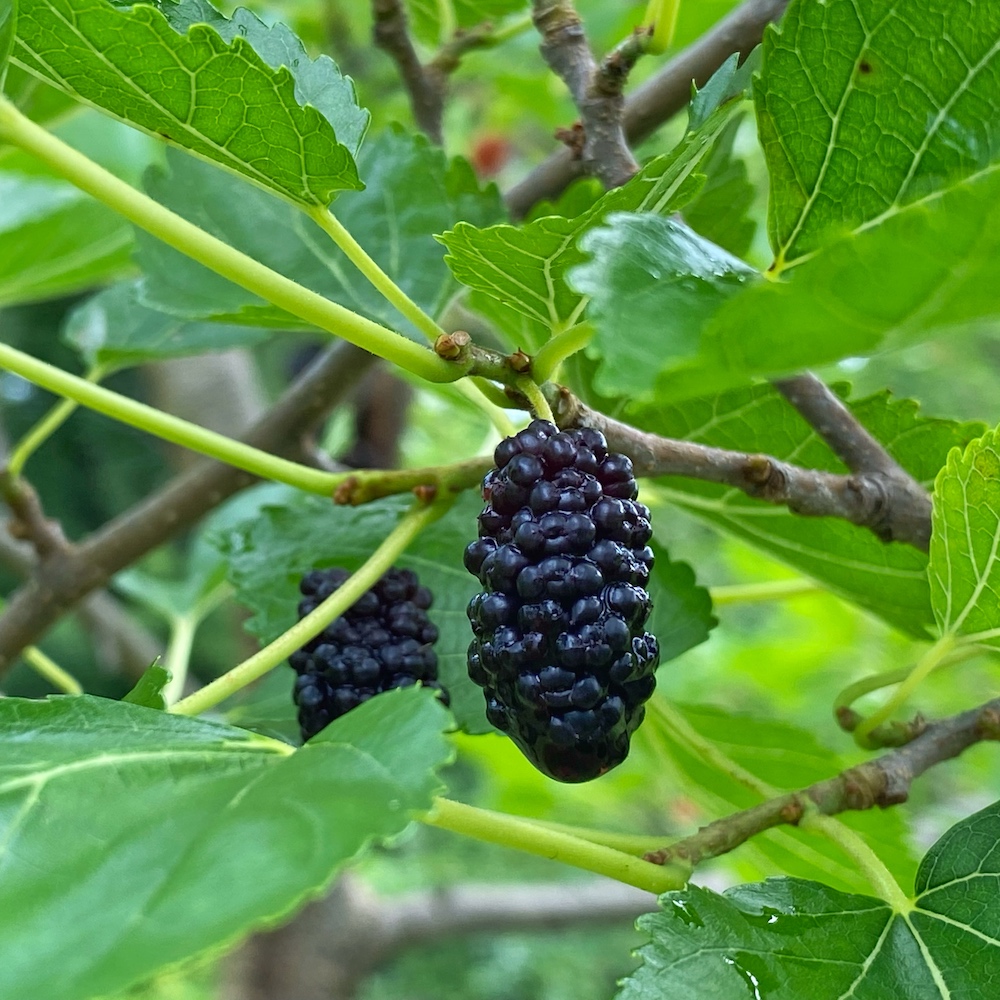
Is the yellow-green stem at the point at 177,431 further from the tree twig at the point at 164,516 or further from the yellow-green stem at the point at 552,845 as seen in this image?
the tree twig at the point at 164,516

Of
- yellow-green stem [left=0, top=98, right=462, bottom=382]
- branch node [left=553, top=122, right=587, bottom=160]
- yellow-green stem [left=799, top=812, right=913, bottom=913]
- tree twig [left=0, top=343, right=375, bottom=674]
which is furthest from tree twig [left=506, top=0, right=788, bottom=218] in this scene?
yellow-green stem [left=799, top=812, right=913, bottom=913]

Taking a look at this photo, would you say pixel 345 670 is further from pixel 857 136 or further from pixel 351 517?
pixel 857 136

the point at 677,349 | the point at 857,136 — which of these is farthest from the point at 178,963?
the point at 857,136

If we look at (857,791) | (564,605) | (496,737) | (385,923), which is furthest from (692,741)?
(385,923)

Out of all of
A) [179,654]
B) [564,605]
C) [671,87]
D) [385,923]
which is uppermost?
[671,87]

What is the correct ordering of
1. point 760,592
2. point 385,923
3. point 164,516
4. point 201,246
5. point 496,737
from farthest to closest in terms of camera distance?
point 385,923 < point 496,737 < point 164,516 < point 760,592 < point 201,246

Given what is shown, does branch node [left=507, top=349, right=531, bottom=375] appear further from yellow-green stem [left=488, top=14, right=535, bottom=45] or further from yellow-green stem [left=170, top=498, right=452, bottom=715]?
yellow-green stem [left=488, top=14, right=535, bottom=45]

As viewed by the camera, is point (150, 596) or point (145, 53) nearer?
point (145, 53)

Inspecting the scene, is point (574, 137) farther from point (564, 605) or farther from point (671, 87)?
point (564, 605)
